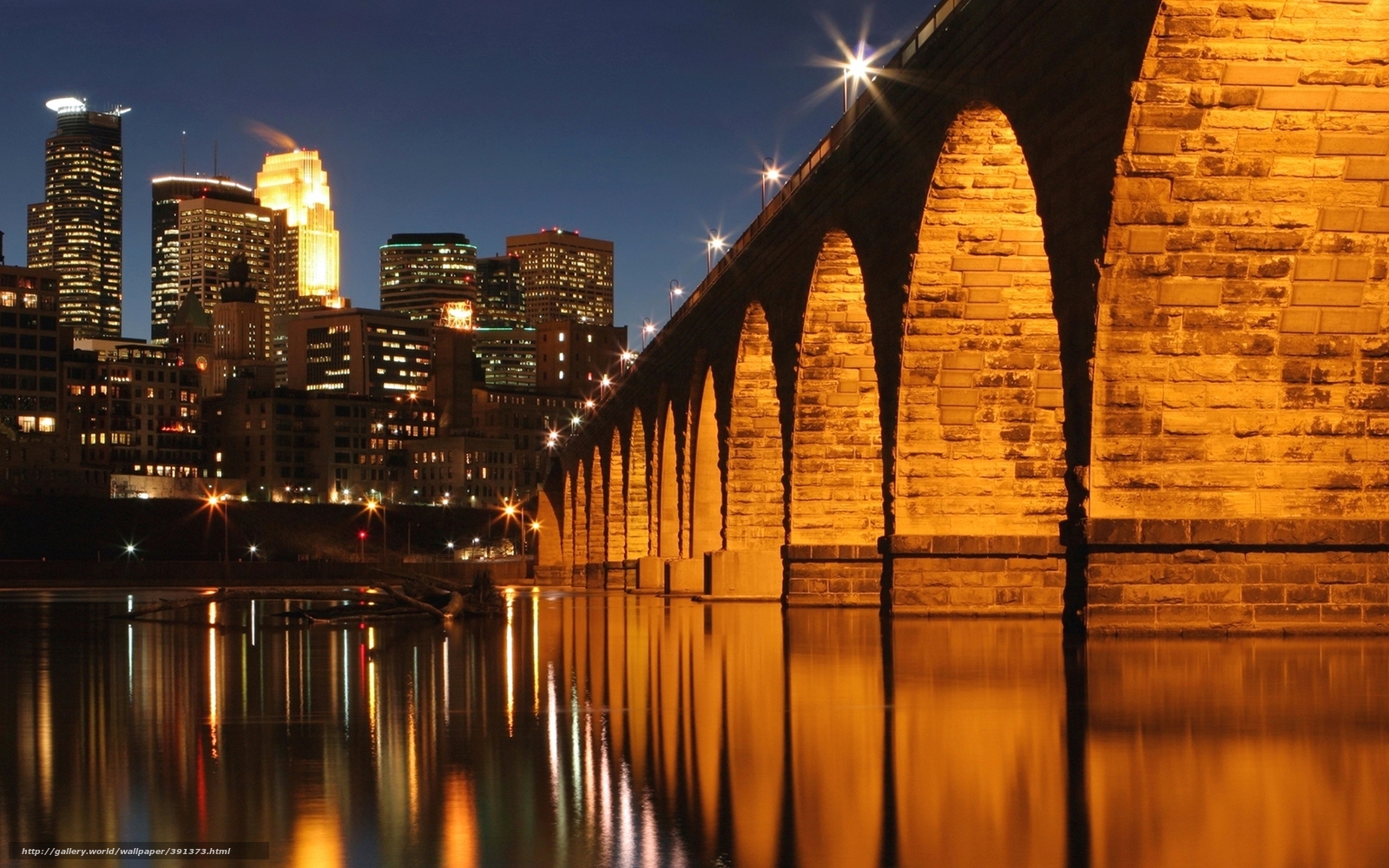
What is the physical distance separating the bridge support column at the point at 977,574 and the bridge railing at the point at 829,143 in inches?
282

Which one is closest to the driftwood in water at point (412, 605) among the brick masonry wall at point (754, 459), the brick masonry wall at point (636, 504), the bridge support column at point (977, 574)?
the bridge support column at point (977, 574)

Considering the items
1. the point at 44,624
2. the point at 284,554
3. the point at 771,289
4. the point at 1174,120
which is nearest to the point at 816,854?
the point at 1174,120

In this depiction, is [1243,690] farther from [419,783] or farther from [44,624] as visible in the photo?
[44,624]

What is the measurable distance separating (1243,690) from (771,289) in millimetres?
26484

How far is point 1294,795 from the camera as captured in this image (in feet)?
27.2

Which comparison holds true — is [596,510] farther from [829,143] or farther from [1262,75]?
[1262,75]

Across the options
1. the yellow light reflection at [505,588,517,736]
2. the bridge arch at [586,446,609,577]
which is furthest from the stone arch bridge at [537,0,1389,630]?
the bridge arch at [586,446,609,577]

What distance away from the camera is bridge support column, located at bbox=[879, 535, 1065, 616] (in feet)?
93.3

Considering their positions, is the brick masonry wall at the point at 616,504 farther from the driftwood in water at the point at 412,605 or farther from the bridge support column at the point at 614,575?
the driftwood in water at the point at 412,605

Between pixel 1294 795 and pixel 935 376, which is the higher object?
pixel 935 376

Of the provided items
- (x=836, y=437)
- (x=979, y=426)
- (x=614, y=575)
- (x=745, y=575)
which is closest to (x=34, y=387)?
(x=614, y=575)

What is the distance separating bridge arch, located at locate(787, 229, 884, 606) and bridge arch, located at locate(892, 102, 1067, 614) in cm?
719

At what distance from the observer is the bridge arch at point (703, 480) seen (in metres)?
52.5

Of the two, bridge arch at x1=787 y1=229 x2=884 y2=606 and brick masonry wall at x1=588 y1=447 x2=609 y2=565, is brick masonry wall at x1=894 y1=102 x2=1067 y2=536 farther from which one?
brick masonry wall at x1=588 y1=447 x2=609 y2=565
